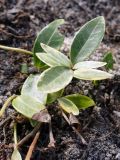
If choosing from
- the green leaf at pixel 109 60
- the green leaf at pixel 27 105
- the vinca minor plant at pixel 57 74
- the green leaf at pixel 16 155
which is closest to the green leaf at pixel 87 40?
the vinca minor plant at pixel 57 74

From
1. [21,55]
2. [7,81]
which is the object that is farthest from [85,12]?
[7,81]

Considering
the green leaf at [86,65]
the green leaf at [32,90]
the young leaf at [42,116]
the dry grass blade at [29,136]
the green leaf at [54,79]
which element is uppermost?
the green leaf at [86,65]

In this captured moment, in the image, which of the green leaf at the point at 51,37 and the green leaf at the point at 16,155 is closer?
the green leaf at the point at 16,155

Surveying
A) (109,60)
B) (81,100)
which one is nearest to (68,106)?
(81,100)

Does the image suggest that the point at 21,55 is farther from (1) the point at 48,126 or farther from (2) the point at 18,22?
(1) the point at 48,126

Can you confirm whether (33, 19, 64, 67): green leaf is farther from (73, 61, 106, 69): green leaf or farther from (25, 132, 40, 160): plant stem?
(25, 132, 40, 160): plant stem

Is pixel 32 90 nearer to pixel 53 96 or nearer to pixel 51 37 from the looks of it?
pixel 53 96

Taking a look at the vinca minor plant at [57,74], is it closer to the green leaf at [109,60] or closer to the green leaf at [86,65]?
the green leaf at [86,65]
